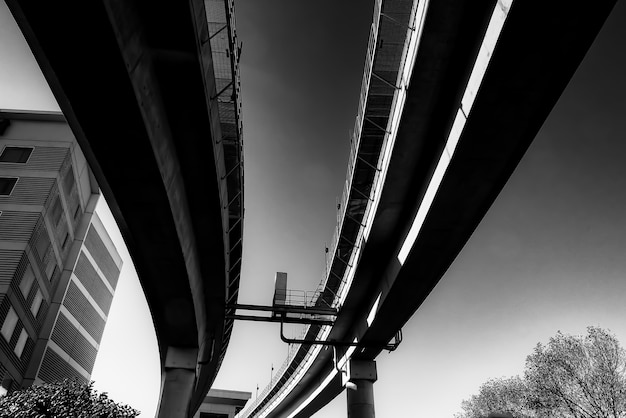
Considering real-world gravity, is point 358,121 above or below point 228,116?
above

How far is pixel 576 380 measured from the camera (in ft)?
86.1

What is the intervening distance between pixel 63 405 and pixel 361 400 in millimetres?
11481

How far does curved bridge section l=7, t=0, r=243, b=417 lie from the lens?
21.0 ft

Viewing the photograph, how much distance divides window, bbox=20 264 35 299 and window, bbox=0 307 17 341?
4.82 ft

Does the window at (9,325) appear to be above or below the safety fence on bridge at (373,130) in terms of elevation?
above

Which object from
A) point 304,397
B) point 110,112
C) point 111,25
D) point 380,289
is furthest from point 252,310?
point 304,397

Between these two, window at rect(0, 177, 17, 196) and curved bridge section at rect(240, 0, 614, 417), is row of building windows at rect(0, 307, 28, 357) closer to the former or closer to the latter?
window at rect(0, 177, 17, 196)

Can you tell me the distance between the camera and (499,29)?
20.5ft

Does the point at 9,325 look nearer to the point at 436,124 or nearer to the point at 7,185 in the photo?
the point at 7,185

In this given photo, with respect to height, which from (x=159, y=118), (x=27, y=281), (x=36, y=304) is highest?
(x=27, y=281)

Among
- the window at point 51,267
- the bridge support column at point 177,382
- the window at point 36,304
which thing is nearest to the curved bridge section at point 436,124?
the bridge support column at point 177,382

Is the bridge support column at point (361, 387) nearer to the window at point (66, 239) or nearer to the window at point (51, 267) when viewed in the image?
the window at point (51, 267)

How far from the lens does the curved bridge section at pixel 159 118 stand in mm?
6387

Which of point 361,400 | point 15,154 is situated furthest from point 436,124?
point 15,154
